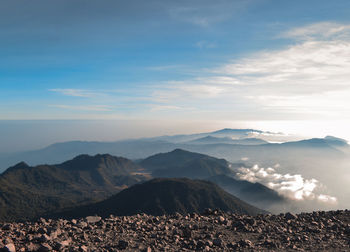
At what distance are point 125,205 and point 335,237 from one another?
579ft

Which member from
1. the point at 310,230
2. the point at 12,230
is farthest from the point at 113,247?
the point at 310,230

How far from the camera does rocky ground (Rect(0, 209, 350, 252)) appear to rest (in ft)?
39.5

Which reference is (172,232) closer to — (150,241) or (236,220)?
(150,241)

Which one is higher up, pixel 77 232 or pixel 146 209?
pixel 77 232

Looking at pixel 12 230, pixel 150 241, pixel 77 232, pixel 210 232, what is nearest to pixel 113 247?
pixel 150 241

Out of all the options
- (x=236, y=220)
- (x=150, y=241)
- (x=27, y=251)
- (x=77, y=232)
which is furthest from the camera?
(x=236, y=220)

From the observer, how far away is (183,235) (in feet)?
45.4

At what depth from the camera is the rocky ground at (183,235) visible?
39.5 ft

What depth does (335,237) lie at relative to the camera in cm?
1451

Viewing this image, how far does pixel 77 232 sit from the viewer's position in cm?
1382

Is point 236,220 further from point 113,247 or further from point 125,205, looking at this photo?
point 125,205

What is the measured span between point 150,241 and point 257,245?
5523 millimetres

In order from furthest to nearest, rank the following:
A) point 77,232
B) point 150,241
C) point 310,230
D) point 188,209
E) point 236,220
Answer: point 188,209 → point 236,220 → point 310,230 → point 77,232 → point 150,241

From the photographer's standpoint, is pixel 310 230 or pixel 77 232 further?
pixel 310 230
